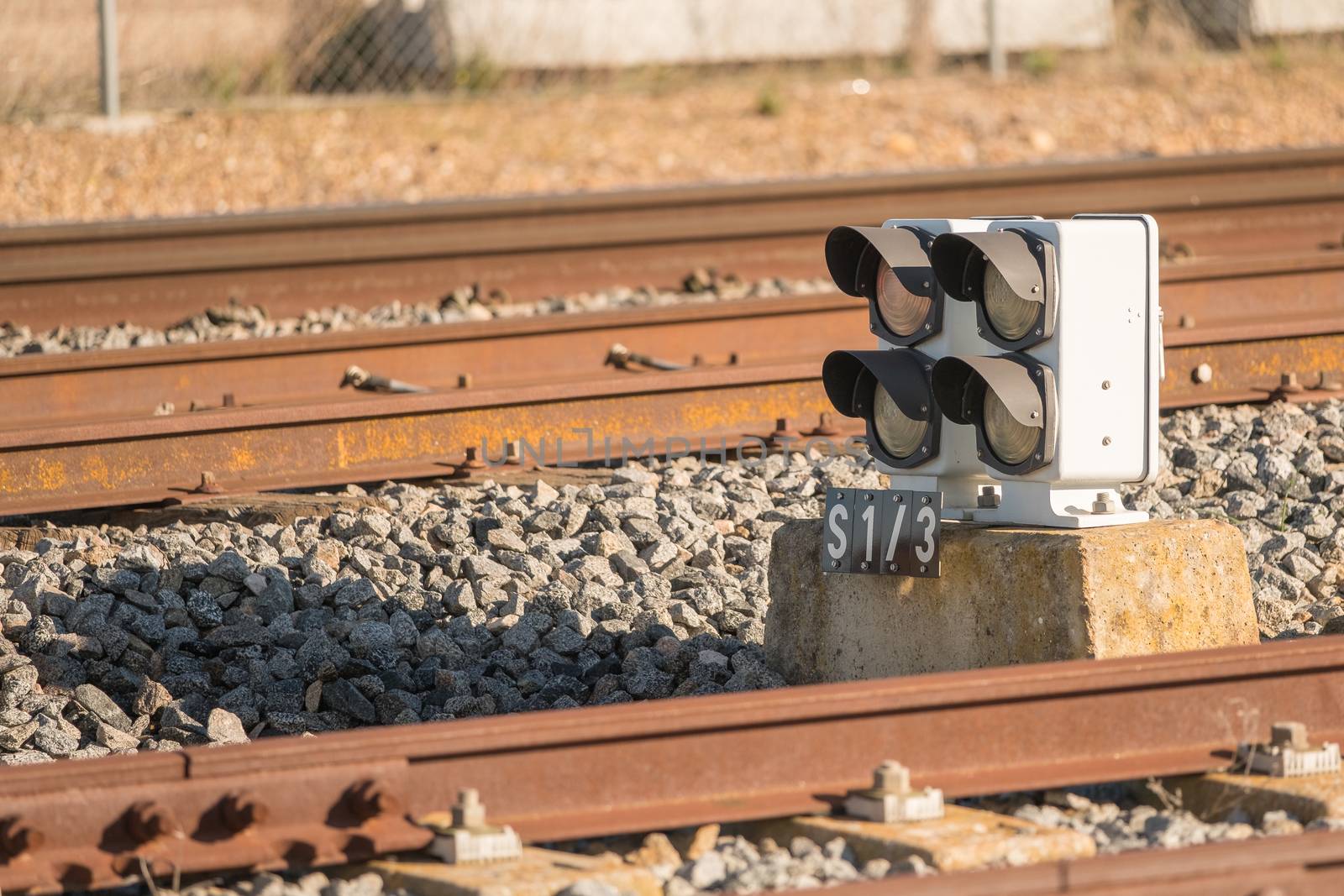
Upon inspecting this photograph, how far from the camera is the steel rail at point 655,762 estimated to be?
312 centimetres

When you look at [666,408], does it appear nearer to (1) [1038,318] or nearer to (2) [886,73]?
(1) [1038,318]

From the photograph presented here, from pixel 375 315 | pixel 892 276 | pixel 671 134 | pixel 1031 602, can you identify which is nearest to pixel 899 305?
pixel 892 276

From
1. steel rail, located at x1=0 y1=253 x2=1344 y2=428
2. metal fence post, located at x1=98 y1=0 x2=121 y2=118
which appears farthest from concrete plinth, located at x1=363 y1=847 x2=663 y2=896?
metal fence post, located at x1=98 y1=0 x2=121 y2=118

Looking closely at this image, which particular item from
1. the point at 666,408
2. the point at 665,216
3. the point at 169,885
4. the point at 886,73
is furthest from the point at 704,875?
the point at 886,73

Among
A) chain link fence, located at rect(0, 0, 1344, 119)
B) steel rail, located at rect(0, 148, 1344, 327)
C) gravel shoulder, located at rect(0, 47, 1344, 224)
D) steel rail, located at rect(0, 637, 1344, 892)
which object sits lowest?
steel rail, located at rect(0, 637, 1344, 892)

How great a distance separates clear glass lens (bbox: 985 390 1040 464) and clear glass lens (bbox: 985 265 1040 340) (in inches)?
5.9

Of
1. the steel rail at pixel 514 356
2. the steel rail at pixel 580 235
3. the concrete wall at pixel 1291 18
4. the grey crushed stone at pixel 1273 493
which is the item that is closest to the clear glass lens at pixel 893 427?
the grey crushed stone at pixel 1273 493

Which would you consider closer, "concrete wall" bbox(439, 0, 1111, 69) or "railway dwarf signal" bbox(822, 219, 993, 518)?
"railway dwarf signal" bbox(822, 219, 993, 518)

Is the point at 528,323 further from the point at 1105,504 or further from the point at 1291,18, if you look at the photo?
the point at 1291,18

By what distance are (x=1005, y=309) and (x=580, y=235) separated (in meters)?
5.24

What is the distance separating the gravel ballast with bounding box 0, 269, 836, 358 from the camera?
8.03 m

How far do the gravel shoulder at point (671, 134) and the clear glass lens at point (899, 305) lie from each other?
7.71 meters

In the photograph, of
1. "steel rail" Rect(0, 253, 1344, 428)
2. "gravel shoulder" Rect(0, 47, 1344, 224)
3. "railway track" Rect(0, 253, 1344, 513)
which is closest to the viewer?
"railway track" Rect(0, 253, 1344, 513)

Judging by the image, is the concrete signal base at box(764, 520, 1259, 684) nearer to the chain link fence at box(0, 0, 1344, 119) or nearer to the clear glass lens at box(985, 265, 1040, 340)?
the clear glass lens at box(985, 265, 1040, 340)
